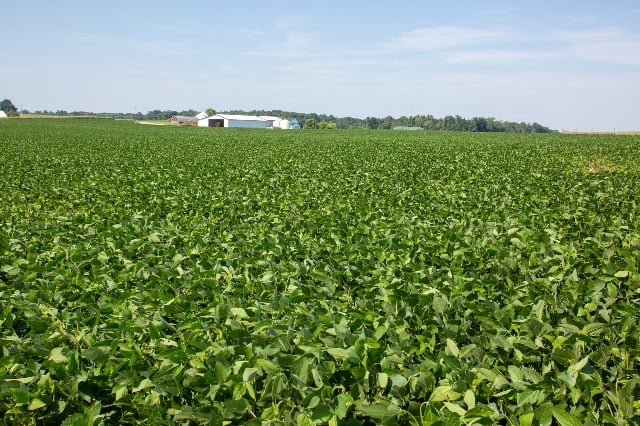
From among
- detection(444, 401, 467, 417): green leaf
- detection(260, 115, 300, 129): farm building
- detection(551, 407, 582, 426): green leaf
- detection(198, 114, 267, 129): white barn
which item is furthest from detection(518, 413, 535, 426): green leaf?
detection(260, 115, 300, 129): farm building

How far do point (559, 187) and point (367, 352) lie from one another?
39.6 feet

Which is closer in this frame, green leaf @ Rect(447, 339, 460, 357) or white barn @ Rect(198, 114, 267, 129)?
green leaf @ Rect(447, 339, 460, 357)

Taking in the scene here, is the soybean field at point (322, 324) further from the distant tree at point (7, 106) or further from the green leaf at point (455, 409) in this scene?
the distant tree at point (7, 106)

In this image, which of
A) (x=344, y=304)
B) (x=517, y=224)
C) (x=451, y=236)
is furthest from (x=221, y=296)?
(x=517, y=224)

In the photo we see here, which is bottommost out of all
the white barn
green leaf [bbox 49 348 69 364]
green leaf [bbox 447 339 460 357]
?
green leaf [bbox 49 348 69 364]

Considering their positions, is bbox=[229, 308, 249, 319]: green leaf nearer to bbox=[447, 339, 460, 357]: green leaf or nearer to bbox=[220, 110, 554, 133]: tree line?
bbox=[447, 339, 460, 357]: green leaf

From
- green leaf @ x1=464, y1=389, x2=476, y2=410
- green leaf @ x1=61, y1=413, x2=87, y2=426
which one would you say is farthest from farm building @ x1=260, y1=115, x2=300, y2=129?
green leaf @ x1=464, y1=389, x2=476, y2=410

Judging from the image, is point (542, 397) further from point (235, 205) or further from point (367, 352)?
point (235, 205)

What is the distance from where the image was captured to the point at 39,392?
243cm

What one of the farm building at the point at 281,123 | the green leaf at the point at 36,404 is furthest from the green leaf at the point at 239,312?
the farm building at the point at 281,123

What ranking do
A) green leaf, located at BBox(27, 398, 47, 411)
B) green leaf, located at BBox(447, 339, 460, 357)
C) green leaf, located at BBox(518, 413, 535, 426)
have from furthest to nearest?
green leaf, located at BBox(447, 339, 460, 357) → green leaf, located at BBox(27, 398, 47, 411) → green leaf, located at BBox(518, 413, 535, 426)

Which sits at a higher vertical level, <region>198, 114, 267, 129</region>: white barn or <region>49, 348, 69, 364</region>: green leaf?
<region>198, 114, 267, 129</region>: white barn

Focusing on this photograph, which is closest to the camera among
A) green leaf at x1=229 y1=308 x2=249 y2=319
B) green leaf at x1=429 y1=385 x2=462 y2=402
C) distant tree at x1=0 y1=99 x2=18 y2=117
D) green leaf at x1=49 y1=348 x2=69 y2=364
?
green leaf at x1=429 y1=385 x2=462 y2=402

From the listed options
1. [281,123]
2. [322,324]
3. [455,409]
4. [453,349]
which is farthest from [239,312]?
[281,123]
